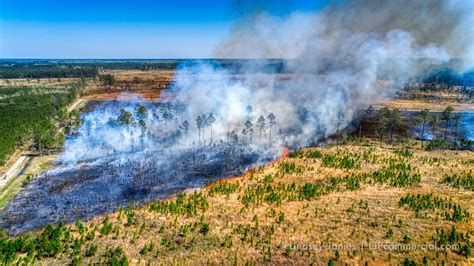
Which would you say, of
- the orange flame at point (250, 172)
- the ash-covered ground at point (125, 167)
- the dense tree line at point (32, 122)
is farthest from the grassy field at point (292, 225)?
the dense tree line at point (32, 122)

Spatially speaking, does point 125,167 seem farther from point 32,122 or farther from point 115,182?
point 32,122

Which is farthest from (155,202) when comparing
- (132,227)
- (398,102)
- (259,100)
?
(398,102)

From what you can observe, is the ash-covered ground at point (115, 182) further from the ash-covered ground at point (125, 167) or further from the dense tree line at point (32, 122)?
the dense tree line at point (32, 122)

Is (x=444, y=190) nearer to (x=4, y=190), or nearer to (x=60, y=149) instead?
(x=4, y=190)

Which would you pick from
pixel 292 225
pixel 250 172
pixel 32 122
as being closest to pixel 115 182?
pixel 250 172

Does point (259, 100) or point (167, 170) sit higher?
point (259, 100)

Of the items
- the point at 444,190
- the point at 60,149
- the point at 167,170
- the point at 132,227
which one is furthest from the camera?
the point at 60,149

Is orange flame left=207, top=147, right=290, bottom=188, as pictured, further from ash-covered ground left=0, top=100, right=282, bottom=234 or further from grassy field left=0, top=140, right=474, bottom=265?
ash-covered ground left=0, top=100, right=282, bottom=234

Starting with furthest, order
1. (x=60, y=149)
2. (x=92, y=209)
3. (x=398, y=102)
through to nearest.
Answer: (x=398, y=102) < (x=60, y=149) < (x=92, y=209)
